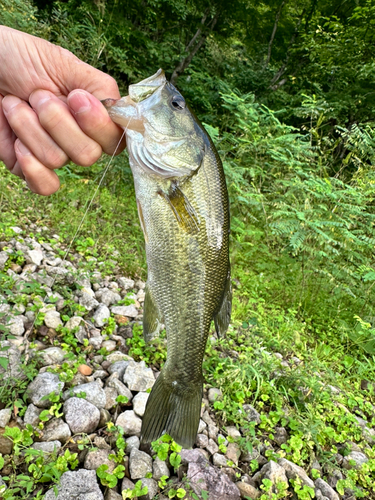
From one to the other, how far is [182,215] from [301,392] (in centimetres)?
230

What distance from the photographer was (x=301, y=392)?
3.03m

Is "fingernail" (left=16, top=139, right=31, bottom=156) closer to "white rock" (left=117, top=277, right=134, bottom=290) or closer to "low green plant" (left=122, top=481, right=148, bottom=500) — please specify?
"low green plant" (left=122, top=481, right=148, bottom=500)

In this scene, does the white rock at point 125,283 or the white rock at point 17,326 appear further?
the white rock at point 125,283

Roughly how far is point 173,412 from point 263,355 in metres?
1.52

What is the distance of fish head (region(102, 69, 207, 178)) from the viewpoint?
158 cm

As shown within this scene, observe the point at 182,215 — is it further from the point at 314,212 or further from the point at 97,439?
the point at 314,212

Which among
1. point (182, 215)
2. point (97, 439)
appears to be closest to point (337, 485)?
point (97, 439)

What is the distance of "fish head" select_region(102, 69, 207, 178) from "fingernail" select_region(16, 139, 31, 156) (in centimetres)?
53

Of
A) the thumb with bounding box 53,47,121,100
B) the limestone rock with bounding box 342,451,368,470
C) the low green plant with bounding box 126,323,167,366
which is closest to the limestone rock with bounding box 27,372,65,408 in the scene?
the low green plant with bounding box 126,323,167,366

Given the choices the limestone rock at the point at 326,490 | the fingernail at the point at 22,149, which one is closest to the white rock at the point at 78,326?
the fingernail at the point at 22,149

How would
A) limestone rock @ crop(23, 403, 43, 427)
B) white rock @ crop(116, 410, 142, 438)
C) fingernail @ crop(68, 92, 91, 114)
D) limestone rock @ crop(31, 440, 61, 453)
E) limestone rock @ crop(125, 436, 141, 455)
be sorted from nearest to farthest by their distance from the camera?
fingernail @ crop(68, 92, 91, 114), limestone rock @ crop(31, 440, 61, 453), limestone rock @ crop(23, 403, 43, 427), limestone rock @ crop(125, 436, 141, 455), white rock @ crop(116, 410, 142, 438)

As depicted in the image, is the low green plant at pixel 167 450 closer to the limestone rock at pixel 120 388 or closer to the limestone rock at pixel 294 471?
the limestone rock at pixel 120 388

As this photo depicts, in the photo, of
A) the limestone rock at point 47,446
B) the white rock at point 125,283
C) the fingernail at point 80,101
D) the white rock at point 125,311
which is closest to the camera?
the fingernail at point 80,101

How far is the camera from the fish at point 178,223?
1.61 meters
